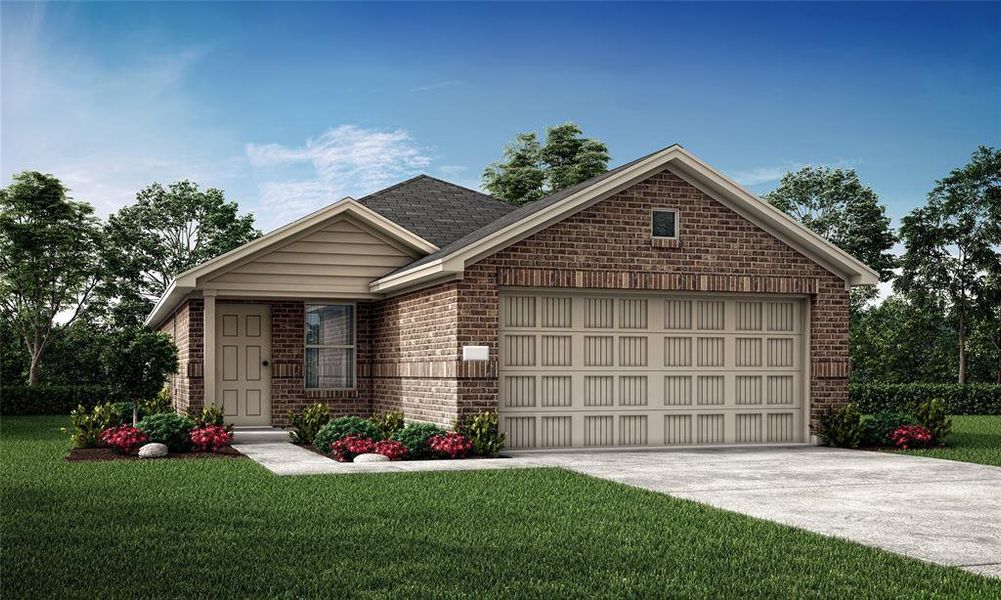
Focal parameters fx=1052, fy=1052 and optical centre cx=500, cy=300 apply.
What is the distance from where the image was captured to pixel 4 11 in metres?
8.94

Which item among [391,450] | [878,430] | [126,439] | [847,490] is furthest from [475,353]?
[878,430]

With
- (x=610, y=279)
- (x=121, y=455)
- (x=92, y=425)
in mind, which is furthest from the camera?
(x=92, y=425)

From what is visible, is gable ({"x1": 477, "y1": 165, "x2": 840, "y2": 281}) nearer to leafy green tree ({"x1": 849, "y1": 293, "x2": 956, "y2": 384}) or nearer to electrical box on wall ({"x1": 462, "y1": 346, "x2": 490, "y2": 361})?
electrical box on wall ({"x1": 462, "y1": 346, "x2": 490, "y2": 361})

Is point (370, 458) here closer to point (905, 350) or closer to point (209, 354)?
point (209, 354)

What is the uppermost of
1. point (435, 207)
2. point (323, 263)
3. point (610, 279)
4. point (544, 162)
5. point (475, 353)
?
point (544, 162)

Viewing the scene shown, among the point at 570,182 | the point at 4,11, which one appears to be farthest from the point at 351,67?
the point at 570,182

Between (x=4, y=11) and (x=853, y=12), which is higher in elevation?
(x=853, y=12)

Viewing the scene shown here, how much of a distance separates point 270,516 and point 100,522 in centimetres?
146

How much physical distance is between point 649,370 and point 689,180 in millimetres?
→ 3151

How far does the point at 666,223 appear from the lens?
1706cm

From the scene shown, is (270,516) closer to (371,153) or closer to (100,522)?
(100,522)

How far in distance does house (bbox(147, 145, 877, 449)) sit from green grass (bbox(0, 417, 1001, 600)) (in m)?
4.47

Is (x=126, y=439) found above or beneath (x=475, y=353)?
beneath

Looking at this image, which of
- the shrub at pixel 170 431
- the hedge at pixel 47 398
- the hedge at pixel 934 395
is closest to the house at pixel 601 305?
the shrub at pixel 170 431
